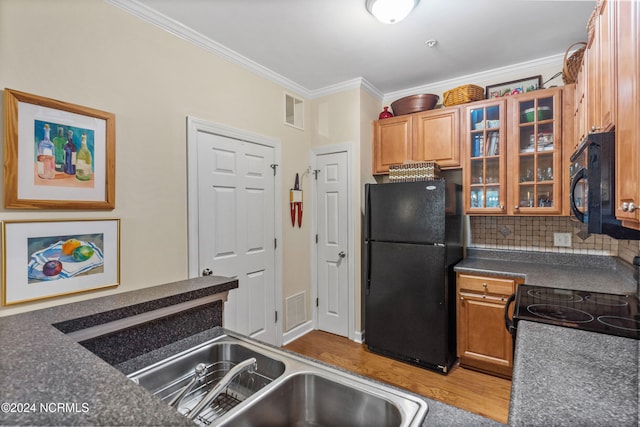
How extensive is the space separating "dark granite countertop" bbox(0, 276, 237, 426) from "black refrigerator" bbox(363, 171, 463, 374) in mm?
2336

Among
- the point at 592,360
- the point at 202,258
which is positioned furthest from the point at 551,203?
the point at 202,258

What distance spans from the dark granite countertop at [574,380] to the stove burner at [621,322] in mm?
166

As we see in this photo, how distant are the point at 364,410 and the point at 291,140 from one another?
8.82ft

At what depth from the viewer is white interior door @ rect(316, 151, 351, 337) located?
3.24 meters

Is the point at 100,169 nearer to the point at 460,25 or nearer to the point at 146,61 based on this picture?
the point at 146,61

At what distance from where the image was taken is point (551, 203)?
2469 millimetres

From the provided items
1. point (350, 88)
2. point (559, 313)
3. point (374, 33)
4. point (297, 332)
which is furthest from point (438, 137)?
point (297, 332)

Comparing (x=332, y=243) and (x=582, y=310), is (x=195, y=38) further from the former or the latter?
(x=582, y=310)

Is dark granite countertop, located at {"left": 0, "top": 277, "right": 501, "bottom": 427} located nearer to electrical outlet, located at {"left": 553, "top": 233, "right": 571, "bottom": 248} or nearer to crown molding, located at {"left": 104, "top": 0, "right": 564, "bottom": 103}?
crown molding, located at {"left": 104, "top": 0, "right": 564, "bottom": 103}

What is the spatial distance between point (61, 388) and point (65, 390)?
0.6 inches

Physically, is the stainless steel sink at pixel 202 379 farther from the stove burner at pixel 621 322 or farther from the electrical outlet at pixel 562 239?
the electrical outlet at pixel 562 239

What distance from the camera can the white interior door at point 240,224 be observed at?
2.41 m

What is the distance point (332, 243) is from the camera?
332cm

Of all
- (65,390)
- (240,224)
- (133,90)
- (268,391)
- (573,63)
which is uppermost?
(573,63)
